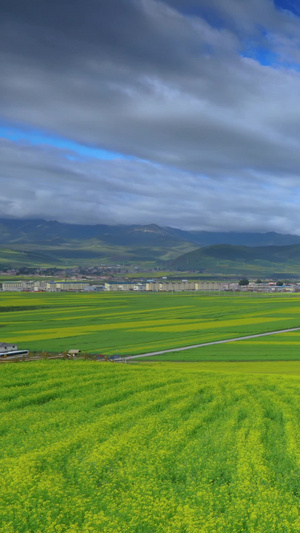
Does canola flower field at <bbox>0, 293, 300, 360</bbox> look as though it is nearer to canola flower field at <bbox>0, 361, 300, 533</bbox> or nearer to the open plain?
the open plain

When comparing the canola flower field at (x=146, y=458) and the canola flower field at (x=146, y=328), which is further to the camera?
the canola flower field at (x=146, y=328)

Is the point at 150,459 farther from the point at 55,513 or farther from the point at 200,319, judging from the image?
the point at 200,319

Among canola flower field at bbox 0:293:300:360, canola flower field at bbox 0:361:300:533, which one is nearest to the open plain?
canola flower field at bbox 0:361:300:533

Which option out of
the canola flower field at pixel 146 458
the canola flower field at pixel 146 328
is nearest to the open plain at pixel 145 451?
the canola flower field at pixel 146 458

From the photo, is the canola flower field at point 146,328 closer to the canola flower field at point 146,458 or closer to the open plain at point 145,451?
the open plain at point 145,451

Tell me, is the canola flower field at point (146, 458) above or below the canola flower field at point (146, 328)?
above

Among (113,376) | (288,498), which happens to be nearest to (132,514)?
(288,498)

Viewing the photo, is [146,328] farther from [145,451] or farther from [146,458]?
[146,458]
